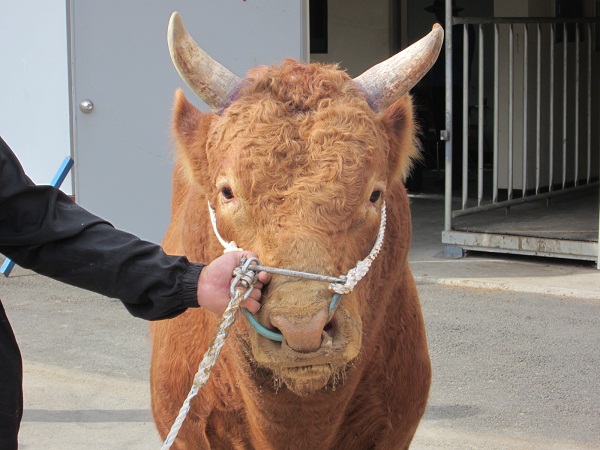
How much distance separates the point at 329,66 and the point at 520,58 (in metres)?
8.34

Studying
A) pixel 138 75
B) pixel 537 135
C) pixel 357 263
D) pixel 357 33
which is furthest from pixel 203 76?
pixel 357 33

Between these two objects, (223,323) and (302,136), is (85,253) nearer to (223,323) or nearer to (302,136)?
(223,323)

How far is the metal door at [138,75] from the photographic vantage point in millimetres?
8258

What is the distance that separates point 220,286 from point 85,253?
369 mm

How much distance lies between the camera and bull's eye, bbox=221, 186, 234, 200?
115 inches

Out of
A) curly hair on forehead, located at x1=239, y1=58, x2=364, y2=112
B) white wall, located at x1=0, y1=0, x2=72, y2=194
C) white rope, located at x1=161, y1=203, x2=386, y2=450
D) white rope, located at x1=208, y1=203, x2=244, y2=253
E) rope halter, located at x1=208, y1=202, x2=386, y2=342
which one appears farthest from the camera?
white wall, located at x1=0, y1=0, x2=72, y2=194

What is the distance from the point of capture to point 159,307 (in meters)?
2.47

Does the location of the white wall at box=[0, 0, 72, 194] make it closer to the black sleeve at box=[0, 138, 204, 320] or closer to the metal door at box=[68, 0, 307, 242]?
the metal door at box=[68, 0, 307, 242]

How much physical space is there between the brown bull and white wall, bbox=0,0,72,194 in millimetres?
5142

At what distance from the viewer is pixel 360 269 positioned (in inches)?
109

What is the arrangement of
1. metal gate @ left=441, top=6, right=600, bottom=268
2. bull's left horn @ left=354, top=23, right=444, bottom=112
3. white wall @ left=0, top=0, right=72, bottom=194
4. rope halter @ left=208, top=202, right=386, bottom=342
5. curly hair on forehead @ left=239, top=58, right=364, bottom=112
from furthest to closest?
1. metal gate @ left=441, top=6, right=600, bottom=268
2. white wall @ left=0, top=0, right=72, bottom=194
3. bull's left horn @ left=354, top=23, right=444, bottom=112
4. curly hair on forehead @ left=239, top=58, right=364, bottom=112
5. rope halter @ left=208, top=202, right=386, bottom=342

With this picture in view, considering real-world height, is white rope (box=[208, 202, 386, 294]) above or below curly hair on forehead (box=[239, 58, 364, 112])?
below

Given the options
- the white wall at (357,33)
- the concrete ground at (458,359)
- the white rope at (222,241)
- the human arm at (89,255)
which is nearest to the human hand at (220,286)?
the human arm at (89,255)

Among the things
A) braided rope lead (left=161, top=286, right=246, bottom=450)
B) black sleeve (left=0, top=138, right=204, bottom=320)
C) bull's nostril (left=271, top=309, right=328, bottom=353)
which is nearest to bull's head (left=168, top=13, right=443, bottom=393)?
bull's nostril (left=271, top=309, right=328, bottom=353)
